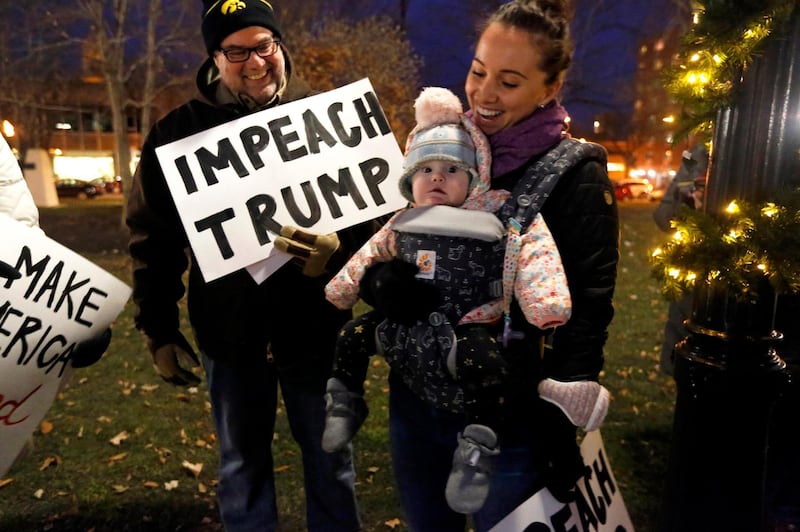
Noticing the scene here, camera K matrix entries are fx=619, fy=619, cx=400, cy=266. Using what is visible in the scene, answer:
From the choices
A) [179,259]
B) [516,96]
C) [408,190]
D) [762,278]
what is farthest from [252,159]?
[762,278]

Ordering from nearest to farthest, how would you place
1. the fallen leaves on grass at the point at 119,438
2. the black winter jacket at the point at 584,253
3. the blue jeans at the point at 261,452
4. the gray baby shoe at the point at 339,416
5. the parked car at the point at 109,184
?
the black winter jacket at the point at 584,253 < the gray baby shoe at the point at 339,416 < the blue jeans at the point at 261,452 < the fallen leaves on grass at the point at 119,438 < the parked car at the point at 109,184

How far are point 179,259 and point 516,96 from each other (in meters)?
1.66

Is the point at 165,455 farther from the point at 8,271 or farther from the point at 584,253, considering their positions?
the point at 584,253

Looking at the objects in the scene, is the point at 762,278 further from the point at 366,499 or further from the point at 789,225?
the point at 366,499

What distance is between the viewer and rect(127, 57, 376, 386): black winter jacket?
2490 millimetres

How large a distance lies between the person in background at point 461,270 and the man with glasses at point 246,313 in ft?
2.18

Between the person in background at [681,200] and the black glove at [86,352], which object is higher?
the person in background at [681,200]

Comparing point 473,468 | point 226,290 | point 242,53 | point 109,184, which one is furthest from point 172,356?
point 109,184

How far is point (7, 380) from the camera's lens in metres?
2.30

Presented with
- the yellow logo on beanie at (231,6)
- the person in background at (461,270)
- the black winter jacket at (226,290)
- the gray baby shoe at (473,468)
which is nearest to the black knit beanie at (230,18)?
the yellow logo on beanie at (231,6)

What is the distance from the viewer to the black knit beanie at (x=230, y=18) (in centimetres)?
236

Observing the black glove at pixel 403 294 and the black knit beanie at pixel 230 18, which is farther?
the black knit beanie at pixel 230 18

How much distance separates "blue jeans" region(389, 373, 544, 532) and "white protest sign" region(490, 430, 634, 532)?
0.04 m

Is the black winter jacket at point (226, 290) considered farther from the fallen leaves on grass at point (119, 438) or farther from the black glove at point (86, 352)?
the fallen leaves on grass at point (119, 438)
